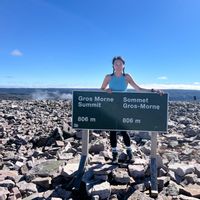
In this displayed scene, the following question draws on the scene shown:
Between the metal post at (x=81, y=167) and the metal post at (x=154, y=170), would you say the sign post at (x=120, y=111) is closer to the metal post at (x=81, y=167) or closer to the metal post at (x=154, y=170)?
the metal post at (x=154, y=170)

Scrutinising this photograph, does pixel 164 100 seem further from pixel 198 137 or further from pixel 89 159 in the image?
pixel 198 137

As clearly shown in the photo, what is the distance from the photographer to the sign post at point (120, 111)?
25.0 feet

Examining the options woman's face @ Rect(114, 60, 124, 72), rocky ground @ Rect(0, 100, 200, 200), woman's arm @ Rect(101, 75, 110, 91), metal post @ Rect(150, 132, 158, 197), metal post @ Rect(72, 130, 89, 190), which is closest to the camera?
metal post @ Rect(150, 132, 158, 197)

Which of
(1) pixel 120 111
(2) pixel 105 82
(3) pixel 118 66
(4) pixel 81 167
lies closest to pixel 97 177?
(4) pixel 81 167

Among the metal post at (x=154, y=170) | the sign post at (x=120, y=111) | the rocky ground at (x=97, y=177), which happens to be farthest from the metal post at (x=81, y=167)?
the metal post at (x=154, y=170)

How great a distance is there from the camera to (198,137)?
1364 cm

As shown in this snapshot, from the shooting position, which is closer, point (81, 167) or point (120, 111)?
point (81, 167)

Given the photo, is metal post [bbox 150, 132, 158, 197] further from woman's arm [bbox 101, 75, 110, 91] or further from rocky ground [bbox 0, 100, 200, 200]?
woman's arm [bbox 101, 75, 110, 91]

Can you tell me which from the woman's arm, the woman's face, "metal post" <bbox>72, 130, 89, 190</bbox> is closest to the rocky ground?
"metal post" <bbox>72, 130, 89, 190</bbox>

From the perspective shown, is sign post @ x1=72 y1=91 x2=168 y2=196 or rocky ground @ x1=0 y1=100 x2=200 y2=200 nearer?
rocky ground @ x1=0 y1=100 x2=200 y2=200

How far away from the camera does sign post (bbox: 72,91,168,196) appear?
25.0ft

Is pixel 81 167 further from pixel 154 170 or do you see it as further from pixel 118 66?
pixel 118 66

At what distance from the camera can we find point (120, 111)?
766 centimetres

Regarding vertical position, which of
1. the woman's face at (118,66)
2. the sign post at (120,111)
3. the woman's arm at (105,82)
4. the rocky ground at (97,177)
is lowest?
the rocky ground at (97,177)
